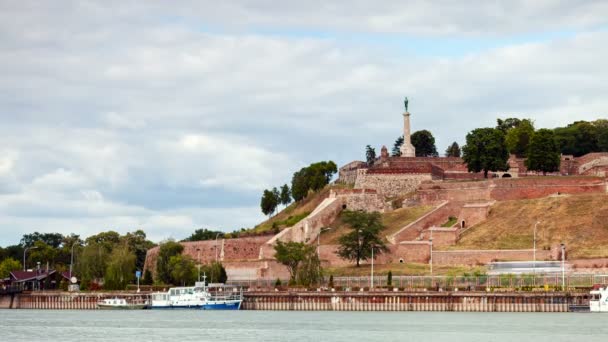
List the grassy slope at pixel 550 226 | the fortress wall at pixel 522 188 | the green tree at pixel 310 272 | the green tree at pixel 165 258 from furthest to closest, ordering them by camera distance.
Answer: the fortress wall at pixel 522 188 → the green tree at pixel 165 258 → the grassy slope at pixel 550 226 → the green tree at pixel 310 272

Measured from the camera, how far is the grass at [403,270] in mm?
120750

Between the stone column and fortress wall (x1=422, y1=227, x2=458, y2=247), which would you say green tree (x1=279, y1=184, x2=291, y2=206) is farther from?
fortress wall (x1=422, y1=227, x2=458, y2=247)

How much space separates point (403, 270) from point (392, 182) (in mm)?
27329

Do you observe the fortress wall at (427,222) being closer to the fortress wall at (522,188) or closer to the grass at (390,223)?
the grass at (390,223)

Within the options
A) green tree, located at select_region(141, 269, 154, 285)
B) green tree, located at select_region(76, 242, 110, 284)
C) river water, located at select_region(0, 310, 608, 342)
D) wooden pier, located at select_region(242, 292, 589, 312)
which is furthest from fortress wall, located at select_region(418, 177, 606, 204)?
green tree, located at select_region(76, 242, 110, 284)

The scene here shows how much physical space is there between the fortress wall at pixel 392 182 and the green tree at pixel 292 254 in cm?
2275

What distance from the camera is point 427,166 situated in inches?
5945

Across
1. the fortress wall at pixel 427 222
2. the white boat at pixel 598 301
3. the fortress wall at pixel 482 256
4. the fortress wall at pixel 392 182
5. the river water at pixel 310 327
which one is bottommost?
the river water at pixel 310 327

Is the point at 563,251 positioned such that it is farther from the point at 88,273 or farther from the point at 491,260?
the point at 88,273

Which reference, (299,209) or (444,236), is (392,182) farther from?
(444,236)

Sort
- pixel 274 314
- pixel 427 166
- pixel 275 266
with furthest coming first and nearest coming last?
pixel 427 166 < pixel 275 266 < pixel 274 314

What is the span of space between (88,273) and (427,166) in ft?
128

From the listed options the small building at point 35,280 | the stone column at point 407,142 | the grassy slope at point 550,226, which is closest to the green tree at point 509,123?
the stone column at point 407,142

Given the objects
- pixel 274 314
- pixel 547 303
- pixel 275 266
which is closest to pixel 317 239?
pixel 275 266
